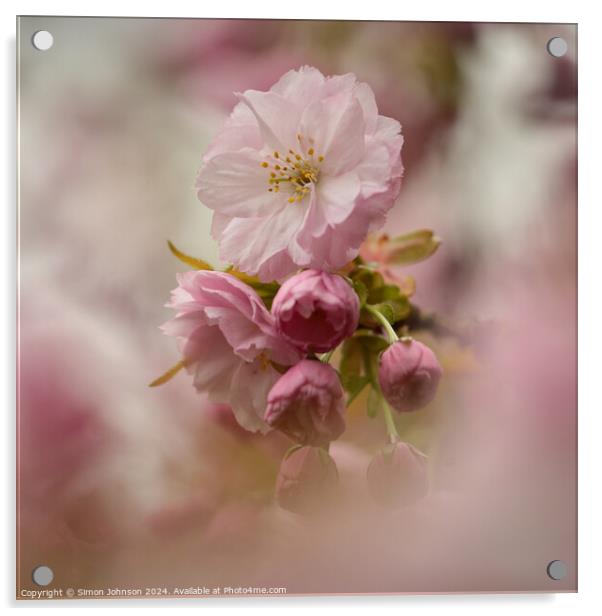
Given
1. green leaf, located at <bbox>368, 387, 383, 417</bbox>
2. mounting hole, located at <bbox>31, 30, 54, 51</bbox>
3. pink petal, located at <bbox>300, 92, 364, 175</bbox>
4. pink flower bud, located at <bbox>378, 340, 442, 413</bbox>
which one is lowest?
green leaf, located at <bbox>368, 387, 383, 417</bbox>

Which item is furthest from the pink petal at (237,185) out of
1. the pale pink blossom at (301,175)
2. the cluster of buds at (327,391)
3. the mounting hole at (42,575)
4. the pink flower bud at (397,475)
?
the mounting hole at (42,575)

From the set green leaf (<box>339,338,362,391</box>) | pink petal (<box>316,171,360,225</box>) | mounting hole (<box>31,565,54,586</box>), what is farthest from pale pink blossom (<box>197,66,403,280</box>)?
mounting hole (<box>31,565,54,586</box>)

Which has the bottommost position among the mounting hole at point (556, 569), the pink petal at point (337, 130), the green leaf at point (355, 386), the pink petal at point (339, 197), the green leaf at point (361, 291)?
the mounting hole at point (556, 569)

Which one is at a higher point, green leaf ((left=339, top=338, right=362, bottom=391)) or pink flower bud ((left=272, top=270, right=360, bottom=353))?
pink flower bud ((left=272, top=270, right=360, bottom=353))

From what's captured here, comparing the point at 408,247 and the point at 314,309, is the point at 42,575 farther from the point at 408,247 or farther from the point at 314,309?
the point at 408,247

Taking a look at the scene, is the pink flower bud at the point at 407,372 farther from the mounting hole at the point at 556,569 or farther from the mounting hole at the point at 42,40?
the mounting hole at the point at 42,40

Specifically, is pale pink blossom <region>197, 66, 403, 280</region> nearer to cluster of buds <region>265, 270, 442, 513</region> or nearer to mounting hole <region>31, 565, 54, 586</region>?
cluster of buds <region>265, 270, 442, 513</region>
